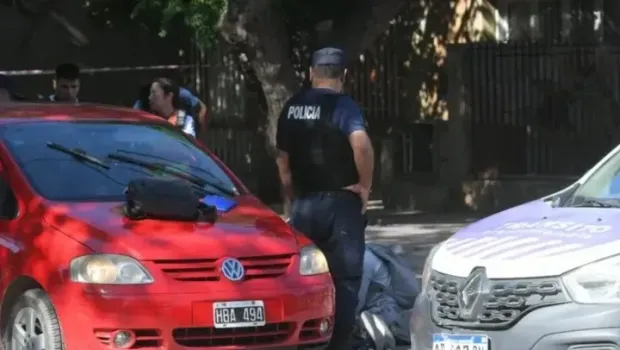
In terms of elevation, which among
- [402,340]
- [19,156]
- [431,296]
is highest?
[19,156]

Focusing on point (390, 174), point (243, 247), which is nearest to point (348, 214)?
point (243, 247)

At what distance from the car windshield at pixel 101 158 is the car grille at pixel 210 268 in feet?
2.94

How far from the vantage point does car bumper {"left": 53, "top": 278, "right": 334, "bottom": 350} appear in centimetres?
732

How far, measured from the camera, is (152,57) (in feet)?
73.3

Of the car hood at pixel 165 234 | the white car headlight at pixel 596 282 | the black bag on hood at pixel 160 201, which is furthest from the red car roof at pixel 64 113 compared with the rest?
the white car headlight at pixel 596 282

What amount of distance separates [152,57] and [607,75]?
319 inches

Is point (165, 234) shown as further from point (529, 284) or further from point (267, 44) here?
point (267, 44)

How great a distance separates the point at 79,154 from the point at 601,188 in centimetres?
310

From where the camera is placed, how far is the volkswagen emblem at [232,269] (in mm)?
7568

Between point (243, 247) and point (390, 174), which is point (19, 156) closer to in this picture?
point (243, 247)

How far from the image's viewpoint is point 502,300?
6.61 m

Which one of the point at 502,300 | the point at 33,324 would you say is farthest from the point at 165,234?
the point at 502,300

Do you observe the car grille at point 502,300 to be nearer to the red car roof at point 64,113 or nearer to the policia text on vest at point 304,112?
the policia text on vest at point 304,112

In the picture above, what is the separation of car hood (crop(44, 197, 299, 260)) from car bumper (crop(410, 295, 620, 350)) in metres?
1.64
